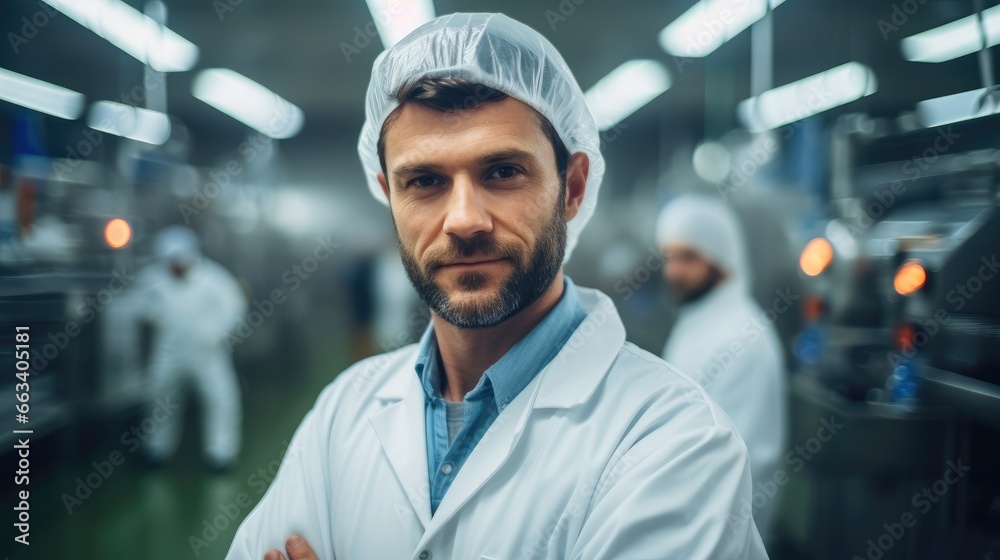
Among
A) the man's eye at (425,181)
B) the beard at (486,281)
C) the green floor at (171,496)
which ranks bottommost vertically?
the green floor at (171,496)

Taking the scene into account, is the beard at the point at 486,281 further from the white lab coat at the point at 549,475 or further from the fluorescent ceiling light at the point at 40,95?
the fluorescent ceiling light at the point at 40,95

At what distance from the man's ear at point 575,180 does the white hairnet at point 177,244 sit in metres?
2.35

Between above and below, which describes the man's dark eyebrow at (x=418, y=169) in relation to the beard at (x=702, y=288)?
above

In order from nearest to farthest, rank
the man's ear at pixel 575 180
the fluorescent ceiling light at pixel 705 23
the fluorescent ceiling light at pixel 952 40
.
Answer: the man's ear at pixel 575 180 → the fluorescent ceiling light at pixel 952 40 → the fluorescent ceiling light at pixel 705 23

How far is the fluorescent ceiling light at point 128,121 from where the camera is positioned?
1828 mm

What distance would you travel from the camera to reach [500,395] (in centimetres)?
96

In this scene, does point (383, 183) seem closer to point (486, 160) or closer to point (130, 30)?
point (486, 160)

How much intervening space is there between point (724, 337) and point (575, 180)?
1033mm

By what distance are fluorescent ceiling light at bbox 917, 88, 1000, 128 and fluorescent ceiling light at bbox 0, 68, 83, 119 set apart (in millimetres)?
2362

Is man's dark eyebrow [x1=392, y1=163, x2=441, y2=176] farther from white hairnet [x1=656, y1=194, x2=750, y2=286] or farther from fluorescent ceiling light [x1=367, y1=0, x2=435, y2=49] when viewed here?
white hairnet [x1=656, y1=194, x2=750, y2=286]

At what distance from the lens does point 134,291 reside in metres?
2.78

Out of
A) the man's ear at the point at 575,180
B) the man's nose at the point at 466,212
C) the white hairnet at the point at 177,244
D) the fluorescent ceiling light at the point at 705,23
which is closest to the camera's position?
the man's nose at the point at 466,212

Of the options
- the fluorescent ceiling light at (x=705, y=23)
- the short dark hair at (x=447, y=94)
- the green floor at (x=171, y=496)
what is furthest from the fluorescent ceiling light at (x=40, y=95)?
the fluorescent ceiling light at (x=705, y=23)

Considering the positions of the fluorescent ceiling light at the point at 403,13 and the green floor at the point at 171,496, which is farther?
the green floor at the point at 171,496
